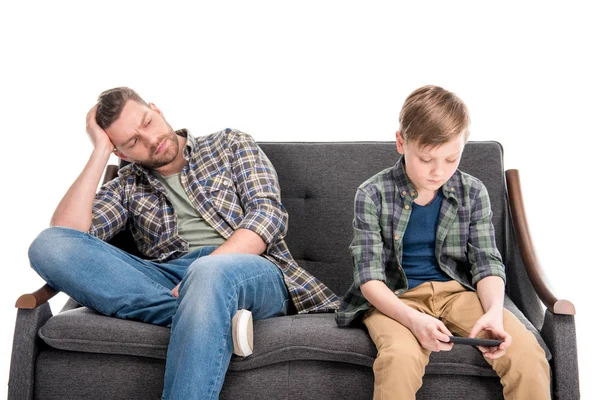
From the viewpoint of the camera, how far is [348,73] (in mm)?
2846

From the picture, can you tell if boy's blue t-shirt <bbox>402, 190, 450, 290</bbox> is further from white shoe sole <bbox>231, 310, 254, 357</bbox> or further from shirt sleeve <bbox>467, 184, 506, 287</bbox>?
white shoe sole <bbox>231, 310, 254, 357</bbox>

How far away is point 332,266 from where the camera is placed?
2504 mm

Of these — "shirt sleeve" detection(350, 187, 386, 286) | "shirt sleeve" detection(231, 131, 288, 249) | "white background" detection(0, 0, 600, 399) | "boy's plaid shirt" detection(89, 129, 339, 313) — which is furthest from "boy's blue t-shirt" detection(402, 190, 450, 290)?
"white background" detection(0, 0, 600, 399)

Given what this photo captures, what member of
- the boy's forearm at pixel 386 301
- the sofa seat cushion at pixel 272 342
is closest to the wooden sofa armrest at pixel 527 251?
the sofa seat cushion at pixel 272 342

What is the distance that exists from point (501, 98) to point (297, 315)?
4.39 ft

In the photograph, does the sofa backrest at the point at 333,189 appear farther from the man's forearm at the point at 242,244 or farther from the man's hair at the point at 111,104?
the man's hair at the point at 111,104

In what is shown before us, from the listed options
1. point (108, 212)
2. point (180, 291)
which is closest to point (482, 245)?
point (180, 291)

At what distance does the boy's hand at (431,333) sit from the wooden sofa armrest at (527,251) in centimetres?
36

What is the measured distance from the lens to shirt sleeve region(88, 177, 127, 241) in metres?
2.31

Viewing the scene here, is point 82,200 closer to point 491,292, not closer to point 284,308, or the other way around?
point 284,308

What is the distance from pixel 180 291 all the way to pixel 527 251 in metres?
1.17

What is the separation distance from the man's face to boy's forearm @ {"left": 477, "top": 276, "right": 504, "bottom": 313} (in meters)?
1.16

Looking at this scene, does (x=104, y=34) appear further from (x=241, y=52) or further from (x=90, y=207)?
(x=90, y=207)

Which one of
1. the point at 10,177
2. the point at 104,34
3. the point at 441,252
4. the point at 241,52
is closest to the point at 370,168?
the point at 441,252
